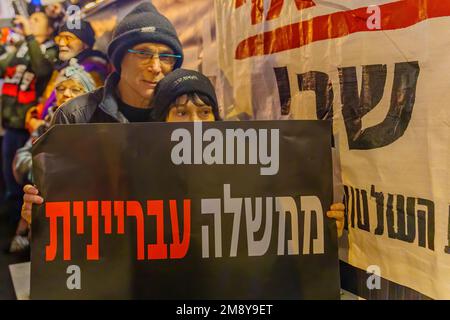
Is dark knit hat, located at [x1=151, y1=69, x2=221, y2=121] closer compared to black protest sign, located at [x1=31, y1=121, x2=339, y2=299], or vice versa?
black protest sign, located at [x1=31, y1=121, x2=339, y2=299]

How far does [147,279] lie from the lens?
886 millimetres

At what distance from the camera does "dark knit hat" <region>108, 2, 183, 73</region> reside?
0.99 metres

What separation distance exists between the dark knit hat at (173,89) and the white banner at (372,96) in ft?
0.36

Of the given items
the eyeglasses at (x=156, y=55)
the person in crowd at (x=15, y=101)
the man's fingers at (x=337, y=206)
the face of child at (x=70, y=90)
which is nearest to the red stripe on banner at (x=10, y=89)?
the person in crowd at (x=15, y=101)

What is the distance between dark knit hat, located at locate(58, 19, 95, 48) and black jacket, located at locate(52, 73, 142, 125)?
101mm

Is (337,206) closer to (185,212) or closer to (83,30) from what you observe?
(185,212)

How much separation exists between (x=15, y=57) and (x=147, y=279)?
1812 millimetres

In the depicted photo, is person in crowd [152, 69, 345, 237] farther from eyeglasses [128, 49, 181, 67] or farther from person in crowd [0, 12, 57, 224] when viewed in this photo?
person in crowd [0, 12, 57, 224]

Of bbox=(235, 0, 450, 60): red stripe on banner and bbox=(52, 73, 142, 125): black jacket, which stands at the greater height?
bbox=(235, 0, 450, 60): red stripe on banner

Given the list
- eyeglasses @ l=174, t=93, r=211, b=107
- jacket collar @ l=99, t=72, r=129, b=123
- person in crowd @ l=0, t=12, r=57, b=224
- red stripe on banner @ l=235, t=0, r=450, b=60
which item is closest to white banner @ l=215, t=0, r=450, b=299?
red stripe on banner @ l=235, t=0, r=450, b=60

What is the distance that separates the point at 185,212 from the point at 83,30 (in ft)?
1.60

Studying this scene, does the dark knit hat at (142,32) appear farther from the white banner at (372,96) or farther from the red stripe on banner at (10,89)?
the red stripe on banner at (10,89)

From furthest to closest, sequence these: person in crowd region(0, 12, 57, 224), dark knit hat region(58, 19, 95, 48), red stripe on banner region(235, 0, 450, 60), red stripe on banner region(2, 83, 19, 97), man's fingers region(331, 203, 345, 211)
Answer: red stripe on banner region(2, 83, 19, 97) < person in crowd region(0, 12, 57, 224) < dark knit hat region(58, 19, 95, 48) < man's fingers region(331, 203, 345, 211) < red stripe on banner region(235, 0, 450, 60)

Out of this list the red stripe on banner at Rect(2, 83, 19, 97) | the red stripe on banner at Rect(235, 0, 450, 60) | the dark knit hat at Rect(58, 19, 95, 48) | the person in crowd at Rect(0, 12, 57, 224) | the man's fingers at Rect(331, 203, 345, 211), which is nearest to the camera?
the red stripe on banner at Rect(235, 0, 450, 60)
